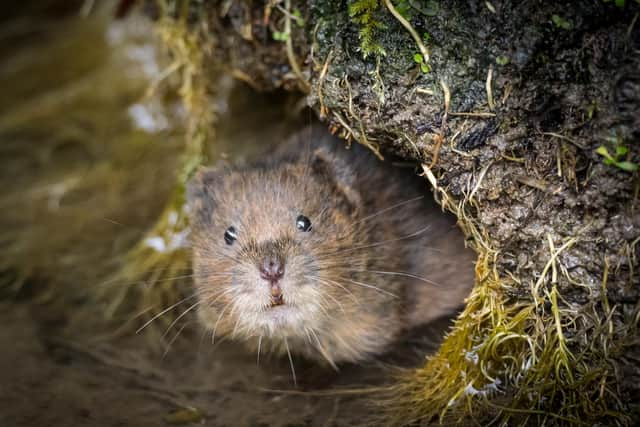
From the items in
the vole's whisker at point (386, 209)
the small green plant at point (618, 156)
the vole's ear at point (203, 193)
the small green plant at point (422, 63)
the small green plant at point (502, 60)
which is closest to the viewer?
the small green plant at point (618, 156)

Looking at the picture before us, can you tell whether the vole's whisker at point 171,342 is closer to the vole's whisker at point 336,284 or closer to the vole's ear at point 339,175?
the vole's whisker at point 336,284

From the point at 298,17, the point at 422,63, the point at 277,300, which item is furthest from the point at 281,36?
the point at 277,300

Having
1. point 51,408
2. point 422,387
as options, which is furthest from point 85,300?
point 422,387

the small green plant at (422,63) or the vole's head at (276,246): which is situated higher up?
the small green plant at (422,63)

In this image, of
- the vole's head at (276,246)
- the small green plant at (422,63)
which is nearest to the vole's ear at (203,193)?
the vole's head at (276,246)

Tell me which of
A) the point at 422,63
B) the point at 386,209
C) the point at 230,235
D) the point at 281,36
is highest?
the point at 422,63

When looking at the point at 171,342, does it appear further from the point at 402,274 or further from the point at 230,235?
the point at 402,274

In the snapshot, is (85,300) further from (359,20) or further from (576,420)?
Result: (576,420)
